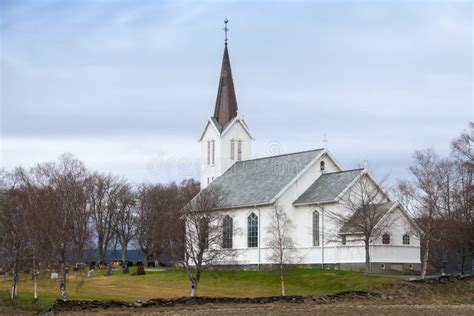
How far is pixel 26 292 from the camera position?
57344 millimetres

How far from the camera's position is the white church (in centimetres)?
6650

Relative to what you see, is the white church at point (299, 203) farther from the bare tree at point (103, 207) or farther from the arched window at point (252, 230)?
the bare tree at point (103, 207)

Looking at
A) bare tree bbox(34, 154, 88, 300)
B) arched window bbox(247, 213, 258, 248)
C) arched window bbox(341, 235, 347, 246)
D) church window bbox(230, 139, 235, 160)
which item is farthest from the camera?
church window bbox(230, 139, 235, 160)

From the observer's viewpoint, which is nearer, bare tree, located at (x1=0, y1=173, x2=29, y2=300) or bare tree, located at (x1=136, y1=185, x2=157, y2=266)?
bare tree, located at (x1=0, y1=173, x2=29, y2=300)

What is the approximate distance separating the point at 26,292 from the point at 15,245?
23.3 feet

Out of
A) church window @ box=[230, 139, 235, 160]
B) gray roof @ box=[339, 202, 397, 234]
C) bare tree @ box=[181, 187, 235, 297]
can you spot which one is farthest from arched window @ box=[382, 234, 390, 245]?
church window @ box=[230, 139, 235, 160]

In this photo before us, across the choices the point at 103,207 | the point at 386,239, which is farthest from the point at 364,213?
the point at 103,207

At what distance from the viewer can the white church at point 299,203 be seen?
66.5 metres

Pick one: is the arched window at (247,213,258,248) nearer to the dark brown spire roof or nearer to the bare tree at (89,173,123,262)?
the dark brown spire roof

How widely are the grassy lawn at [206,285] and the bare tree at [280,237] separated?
1427mm

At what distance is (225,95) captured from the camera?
280 feet

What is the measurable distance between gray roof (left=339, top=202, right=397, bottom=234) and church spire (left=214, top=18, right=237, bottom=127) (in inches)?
898

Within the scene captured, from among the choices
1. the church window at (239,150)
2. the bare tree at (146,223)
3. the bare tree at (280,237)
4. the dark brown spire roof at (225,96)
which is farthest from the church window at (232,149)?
the bare tree at (146,223)

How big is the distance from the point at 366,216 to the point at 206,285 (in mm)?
14255
